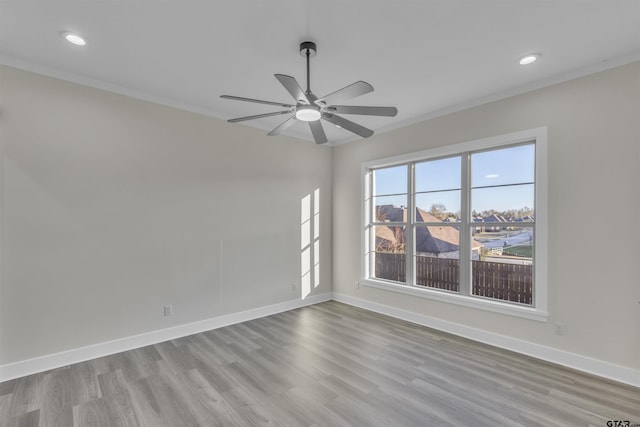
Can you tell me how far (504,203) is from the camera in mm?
3516

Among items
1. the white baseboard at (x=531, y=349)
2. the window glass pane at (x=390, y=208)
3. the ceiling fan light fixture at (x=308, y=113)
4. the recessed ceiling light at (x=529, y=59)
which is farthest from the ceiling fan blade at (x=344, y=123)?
A: the white baseboard at (x=531, y=349)

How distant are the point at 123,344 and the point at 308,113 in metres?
3.21

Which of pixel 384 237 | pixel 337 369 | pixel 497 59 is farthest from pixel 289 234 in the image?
pixel 497 59

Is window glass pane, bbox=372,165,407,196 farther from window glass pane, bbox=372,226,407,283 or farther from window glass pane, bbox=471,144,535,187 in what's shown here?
window glass pane, bbox=471,144,535,187

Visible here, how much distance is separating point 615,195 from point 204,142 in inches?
178

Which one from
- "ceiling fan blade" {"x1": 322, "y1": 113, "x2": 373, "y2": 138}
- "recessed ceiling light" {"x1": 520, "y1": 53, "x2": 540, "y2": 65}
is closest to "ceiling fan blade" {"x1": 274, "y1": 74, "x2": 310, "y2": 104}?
"ceiling fan blade" {"x1": 322, "y1": 113, "x2": 373, "y2": 138}

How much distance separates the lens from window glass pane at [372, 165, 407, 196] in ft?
15.1

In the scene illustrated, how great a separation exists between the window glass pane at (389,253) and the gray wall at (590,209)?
53.4 inches

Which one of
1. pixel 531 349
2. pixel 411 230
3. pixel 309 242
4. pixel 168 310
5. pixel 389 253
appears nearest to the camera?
pixel 531 349

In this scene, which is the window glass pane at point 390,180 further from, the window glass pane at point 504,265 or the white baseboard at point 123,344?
the white baseboard at point 123,344

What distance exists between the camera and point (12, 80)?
2.74m

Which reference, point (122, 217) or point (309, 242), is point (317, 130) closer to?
point (122, 217)

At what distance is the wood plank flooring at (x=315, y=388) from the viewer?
218cm

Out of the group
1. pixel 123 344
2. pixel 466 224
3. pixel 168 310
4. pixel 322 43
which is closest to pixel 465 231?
Answer: pixel 466 224
